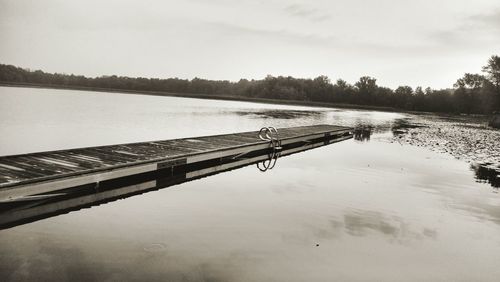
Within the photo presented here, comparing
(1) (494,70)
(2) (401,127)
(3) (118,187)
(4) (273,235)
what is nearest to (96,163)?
(3) (118,187)

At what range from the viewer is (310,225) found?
703cm

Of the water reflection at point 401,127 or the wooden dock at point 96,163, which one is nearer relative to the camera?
the wooden dock at point 96,163

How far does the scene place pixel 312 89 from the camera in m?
144

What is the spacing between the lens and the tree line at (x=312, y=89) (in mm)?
107438

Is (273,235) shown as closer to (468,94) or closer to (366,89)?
(468,94)

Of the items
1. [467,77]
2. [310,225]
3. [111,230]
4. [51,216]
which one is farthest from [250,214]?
[467,77]

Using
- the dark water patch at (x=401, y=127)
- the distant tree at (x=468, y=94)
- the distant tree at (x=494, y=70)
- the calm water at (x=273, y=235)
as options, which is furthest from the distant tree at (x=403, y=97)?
the calm water at (x=273, y=235)

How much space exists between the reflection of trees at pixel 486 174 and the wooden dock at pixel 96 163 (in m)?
8.31

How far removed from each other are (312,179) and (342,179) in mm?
1018

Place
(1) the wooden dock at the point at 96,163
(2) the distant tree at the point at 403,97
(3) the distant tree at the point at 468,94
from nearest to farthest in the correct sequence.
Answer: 1. (1) the wooden dock at the point at 96,163
2. (3) the distant tree at the point at 468,94
3. (2) the distant tree at the point at 403,97

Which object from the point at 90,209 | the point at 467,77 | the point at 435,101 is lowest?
the point at 90,209

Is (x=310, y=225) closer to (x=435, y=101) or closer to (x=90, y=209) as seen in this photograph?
(x=90, y=209)

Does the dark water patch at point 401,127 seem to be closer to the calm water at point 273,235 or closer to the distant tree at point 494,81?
the calm water at point 273,235

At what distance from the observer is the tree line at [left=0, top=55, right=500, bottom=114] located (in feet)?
352
